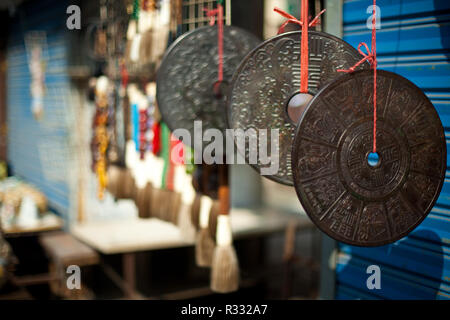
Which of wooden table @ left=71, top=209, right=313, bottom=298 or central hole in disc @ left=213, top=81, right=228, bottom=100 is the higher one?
central hole in disc @ left=213, top=81, right=228, bottom=100

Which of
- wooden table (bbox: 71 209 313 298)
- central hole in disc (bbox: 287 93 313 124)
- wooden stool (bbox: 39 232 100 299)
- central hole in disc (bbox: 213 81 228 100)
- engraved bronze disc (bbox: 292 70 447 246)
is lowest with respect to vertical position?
wooden stool (bbox: 39 232 100 299)

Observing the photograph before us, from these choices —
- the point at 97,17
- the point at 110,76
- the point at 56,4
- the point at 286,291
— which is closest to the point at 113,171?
the point at 110,76

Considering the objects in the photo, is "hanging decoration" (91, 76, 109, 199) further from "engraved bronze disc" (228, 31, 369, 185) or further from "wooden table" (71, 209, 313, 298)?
"engraved bronze disc" (228, 31, 369, 185)

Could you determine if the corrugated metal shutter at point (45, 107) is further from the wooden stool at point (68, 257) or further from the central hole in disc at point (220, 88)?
the central hole in disc at point (220, 88)

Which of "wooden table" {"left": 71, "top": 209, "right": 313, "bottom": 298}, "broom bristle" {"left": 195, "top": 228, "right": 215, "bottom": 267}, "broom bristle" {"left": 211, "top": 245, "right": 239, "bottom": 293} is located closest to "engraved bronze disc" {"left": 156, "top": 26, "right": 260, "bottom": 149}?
"broom bristle" {"left": 211, "top": 245, "right": 239, "bottom": 293}

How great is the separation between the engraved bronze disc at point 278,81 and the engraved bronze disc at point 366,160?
258mm

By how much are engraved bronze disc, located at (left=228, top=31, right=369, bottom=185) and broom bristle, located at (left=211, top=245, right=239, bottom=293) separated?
3.01 ft

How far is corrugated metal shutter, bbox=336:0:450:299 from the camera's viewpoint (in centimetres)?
211

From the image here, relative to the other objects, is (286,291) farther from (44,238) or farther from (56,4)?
(56,4)

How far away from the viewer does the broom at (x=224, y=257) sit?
2549 millimetres

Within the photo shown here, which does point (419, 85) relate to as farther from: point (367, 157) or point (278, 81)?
point (367, 157)

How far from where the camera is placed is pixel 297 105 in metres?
1.71

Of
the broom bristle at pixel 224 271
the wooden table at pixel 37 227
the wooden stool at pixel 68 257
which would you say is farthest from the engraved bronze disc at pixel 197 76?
the wooden table at pixel 37 227

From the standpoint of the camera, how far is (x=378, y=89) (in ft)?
4.90
